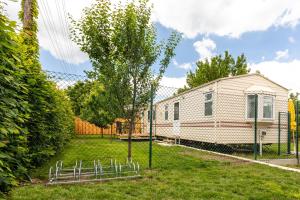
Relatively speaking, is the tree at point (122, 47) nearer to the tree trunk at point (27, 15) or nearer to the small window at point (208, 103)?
the tree trunk at point (27, 15)

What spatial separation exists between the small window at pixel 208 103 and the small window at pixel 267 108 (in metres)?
2.18

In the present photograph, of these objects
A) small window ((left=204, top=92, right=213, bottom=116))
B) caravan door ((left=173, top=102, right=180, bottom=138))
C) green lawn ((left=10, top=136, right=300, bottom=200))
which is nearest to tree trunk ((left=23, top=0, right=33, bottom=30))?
green lawn ((left=10, top=136, right=300, bottom=200))

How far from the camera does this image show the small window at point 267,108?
10297mm

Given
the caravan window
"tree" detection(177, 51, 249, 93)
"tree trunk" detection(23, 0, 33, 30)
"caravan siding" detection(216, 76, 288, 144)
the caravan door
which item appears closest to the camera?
"tree trunk" detection(23, 0, 33, 30)

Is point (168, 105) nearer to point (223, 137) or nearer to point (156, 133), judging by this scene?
point (156, 133)

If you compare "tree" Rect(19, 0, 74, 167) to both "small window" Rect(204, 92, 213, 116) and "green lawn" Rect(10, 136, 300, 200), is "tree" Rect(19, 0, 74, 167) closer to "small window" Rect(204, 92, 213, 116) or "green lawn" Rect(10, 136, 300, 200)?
"green lawn" Rect(10, 136, 300, 200)

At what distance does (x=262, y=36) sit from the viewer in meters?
13.5

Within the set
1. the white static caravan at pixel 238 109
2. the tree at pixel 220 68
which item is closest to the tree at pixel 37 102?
the white static caravan at pixel 238 109

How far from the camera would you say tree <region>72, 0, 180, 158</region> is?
19.2ft

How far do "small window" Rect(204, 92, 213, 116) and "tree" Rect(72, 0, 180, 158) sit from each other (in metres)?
4.93

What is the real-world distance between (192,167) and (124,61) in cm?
319

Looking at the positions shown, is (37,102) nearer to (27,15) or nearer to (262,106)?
(27,15)

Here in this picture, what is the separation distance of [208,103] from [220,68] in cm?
1205

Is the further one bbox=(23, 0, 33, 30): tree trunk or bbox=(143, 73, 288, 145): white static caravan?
bbox=(143, 73, 288, 145): white static caravan
